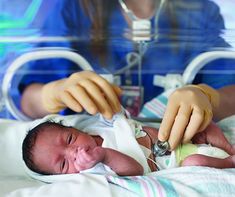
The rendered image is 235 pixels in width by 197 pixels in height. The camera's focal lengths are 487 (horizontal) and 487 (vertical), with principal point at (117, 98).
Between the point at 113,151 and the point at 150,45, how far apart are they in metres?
0.52

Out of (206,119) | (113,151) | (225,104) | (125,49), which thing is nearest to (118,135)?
(113,151)

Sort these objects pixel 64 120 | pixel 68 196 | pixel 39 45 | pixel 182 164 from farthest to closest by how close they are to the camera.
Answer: pixel 39 45
pixel 64 120
pixel 182 164
pixel 68 196

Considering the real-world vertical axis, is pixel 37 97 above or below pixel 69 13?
below

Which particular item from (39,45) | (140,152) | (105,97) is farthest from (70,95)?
(39,45)

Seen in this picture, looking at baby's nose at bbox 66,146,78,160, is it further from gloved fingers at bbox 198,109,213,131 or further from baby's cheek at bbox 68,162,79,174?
gloved fingers at bbox 198,109,213,131

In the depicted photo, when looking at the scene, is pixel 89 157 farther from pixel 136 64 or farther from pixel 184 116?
pixel 136 64

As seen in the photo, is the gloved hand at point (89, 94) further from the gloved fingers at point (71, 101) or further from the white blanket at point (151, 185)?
the white blanket at point (151, 185)

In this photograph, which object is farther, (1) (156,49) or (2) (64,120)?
(1) (156,49)

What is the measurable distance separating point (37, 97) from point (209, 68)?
0.50 meters

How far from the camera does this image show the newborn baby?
37.9 inches

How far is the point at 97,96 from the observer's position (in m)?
1.06

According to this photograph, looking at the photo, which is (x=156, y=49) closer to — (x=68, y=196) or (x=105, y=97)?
(x=105, y=97)

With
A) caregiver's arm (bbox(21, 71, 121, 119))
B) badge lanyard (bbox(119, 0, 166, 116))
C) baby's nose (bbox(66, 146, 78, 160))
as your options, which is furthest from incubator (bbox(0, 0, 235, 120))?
baby's nose (bbox(66, 146, 78, 160))

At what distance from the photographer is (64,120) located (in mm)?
1161
